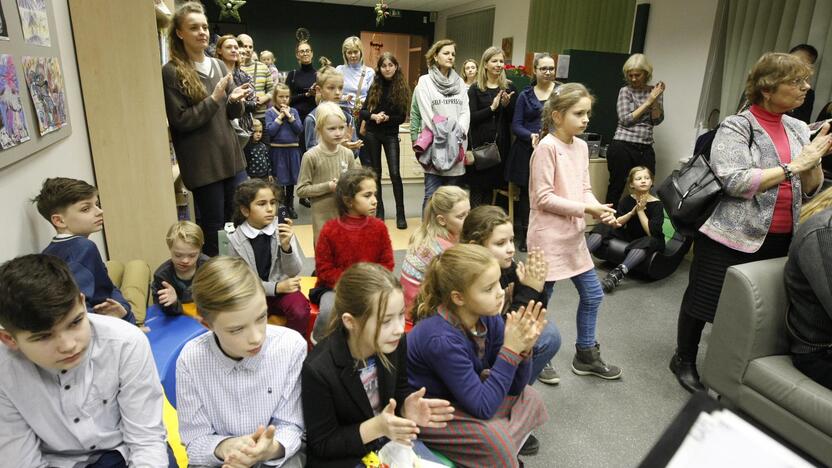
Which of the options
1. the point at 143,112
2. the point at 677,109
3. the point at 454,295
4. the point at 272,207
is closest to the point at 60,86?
the point at 143,112

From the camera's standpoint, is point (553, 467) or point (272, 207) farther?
point (272, 207)

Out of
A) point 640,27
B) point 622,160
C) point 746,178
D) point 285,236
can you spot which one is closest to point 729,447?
point 746,178

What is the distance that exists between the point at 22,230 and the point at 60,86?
641 mm

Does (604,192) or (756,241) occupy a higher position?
(756,241)

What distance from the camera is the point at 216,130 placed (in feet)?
7.93

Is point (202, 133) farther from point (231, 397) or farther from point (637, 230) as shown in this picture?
point (637, 230)

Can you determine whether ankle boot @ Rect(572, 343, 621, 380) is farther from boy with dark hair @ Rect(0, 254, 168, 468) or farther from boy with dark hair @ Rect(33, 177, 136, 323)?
boy with dark hair @ Rect(33, 177, 136, 323)

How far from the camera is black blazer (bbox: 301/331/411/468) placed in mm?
1225

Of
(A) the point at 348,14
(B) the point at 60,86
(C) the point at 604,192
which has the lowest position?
(C) the point at 604,192

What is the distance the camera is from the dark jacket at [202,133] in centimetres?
234

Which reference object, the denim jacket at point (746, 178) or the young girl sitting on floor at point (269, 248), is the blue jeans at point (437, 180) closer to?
the young girl sitting on floor at point (269, 248)

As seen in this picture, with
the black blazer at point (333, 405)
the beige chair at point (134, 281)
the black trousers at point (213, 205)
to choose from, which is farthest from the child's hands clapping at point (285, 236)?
the black blazer at point (333, 405)

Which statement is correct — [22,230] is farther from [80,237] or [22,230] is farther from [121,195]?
[121,195]

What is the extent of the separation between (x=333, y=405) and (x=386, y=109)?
3.10 m
